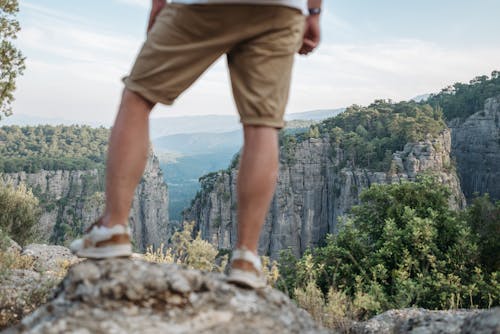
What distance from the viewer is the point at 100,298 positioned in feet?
6.29

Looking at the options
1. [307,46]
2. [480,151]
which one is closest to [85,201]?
[480,151]

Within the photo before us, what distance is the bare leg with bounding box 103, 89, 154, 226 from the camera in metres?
2.12

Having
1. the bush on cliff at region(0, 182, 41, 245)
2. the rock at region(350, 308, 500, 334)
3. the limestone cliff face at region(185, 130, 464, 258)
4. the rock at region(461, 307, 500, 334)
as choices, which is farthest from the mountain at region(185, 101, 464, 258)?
the rock at region(461, 307, 500, 334)

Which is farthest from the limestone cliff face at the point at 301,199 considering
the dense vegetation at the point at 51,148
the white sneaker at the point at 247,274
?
the white sneaker at the point at 247,274

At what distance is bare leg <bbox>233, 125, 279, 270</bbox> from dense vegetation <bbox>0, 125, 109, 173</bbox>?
298 feet

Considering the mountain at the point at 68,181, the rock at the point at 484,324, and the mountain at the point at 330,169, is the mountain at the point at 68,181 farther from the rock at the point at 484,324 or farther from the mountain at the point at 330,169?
the rock at the point at 484,324

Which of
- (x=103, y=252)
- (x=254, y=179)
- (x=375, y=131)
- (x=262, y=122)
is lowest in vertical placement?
(x=103, y=252)

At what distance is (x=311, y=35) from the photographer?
246 centimetres

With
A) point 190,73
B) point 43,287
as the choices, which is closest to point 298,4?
point 190,73

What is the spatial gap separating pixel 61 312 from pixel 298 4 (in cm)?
163

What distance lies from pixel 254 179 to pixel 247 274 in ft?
1.45

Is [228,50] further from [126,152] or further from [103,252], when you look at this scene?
[103,252]

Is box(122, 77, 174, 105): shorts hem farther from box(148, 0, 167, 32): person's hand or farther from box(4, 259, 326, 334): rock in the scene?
box(4, 259, 326, 334): rock

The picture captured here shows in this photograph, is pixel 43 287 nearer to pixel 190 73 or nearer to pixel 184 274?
pixel 184 274
